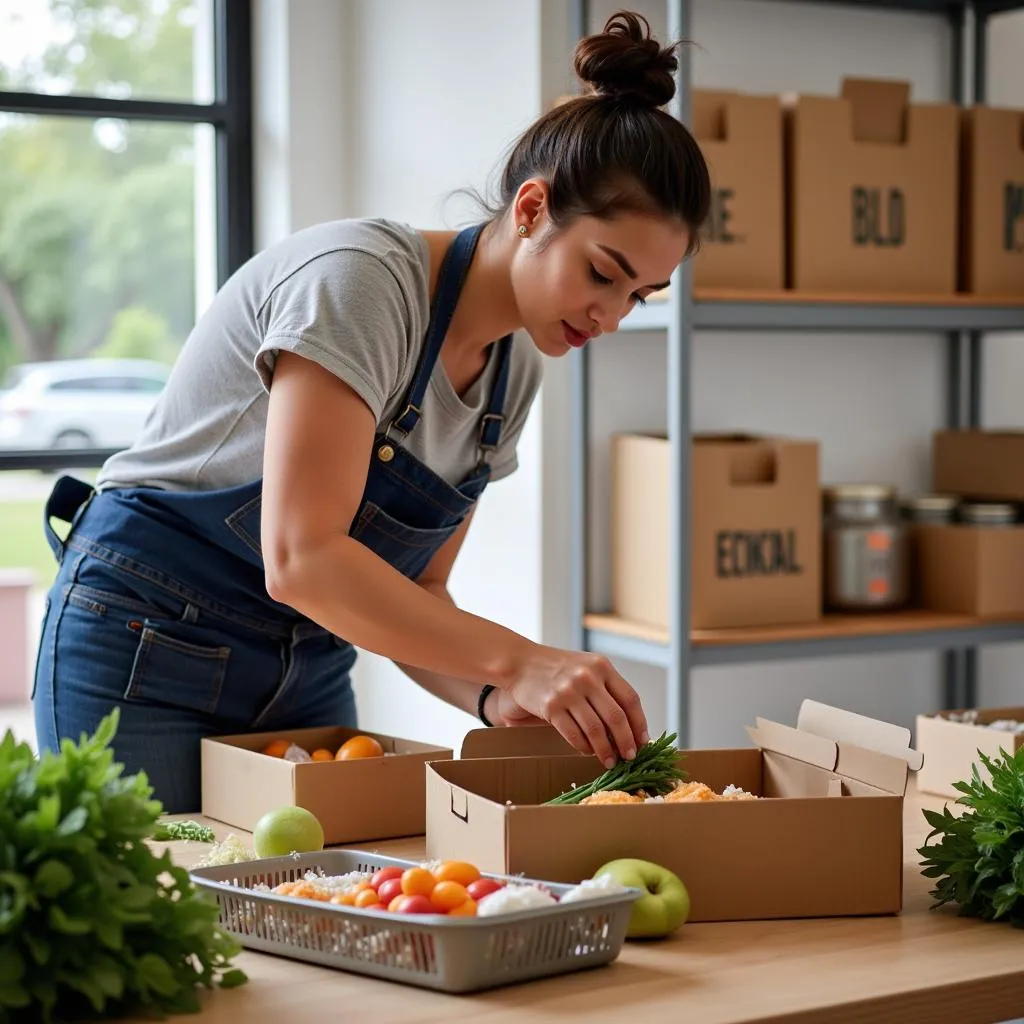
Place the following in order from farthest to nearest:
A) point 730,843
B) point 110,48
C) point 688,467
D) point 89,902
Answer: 1. point 110,48
2. point 688,467
3. point 730,843
4. point 89,902

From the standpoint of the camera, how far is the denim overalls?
1743 millimetres

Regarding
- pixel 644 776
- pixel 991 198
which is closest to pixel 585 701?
pixel 644 776

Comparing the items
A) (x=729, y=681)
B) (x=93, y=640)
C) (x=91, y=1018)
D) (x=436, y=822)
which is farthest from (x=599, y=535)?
(x=91, y=1018)

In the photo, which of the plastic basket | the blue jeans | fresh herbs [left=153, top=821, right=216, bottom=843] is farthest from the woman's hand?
the blue jeans

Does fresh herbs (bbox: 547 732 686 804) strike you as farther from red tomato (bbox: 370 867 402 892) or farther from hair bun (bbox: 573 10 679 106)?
hair bun (bbox: 573 10 679 106)

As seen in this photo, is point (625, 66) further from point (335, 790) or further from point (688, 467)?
point (688, 467)

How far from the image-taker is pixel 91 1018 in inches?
41.0

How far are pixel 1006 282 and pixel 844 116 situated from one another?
1.72ft

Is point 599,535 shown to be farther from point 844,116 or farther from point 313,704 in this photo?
point 313,704

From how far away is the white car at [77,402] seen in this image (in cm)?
347

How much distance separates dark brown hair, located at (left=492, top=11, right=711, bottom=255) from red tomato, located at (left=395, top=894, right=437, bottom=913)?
759 millimetres

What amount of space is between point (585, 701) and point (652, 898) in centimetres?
23

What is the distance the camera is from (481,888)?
3.82 feet

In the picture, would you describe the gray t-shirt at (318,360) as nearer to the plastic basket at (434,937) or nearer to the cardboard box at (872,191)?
the plastic basket at (434,937)
